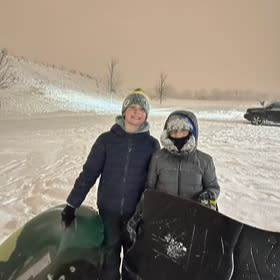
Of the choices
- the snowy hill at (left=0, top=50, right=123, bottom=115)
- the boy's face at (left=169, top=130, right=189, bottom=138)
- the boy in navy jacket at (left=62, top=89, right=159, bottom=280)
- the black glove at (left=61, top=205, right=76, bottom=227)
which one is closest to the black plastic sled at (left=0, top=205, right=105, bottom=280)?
the black glove at (left=61, top=205, right=76, bottom=227)

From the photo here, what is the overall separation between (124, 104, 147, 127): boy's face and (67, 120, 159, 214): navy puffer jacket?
8cm

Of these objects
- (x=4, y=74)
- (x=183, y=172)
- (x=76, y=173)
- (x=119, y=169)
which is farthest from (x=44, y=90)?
(x=183, y=172)

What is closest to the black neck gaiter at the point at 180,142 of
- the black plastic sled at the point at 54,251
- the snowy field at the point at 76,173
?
the black plastic sled at the point at 54,251

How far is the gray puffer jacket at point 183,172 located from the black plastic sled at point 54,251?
51 cm

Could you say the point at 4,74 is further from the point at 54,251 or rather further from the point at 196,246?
the point at 196,246

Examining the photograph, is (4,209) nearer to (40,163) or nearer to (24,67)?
(40,163)

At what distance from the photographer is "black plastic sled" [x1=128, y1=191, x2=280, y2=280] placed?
1.29 meters

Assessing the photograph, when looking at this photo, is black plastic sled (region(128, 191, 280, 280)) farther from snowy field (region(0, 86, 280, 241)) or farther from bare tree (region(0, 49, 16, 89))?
bare tree (region(0, 49, 16, 89))

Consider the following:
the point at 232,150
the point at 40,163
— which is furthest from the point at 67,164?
the point at 232,150

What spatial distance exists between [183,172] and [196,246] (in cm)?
76

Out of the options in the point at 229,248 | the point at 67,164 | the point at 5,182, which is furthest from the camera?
the point at 67,164

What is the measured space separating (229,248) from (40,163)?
6415 mm

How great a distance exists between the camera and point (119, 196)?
226 cm

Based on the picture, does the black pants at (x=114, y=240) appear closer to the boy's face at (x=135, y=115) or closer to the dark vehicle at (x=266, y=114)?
the boy's face at (x=135, y=115)
